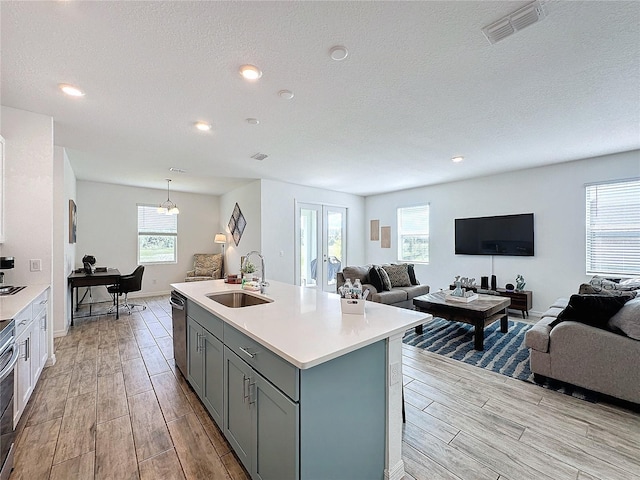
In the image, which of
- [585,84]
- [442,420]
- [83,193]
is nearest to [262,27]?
[585,84]

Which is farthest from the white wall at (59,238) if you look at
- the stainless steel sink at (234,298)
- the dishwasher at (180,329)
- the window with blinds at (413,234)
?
the window with blinds at (413,234)

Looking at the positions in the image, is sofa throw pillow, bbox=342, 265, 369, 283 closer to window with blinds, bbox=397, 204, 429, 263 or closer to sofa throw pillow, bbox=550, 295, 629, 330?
window with blinds, bbox=397, 204, 429, 263

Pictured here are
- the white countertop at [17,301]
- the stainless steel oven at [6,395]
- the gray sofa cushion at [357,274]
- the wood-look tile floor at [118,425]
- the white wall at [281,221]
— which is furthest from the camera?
the white wall at [281,221]

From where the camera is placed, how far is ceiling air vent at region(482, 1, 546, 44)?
1.57 m

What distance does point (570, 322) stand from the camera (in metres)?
2.49

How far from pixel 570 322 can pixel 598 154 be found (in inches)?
127

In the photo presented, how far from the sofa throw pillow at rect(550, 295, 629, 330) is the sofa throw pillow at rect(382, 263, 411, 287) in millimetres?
2732

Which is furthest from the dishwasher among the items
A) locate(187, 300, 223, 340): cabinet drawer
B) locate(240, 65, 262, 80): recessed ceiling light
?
locate(240, 65, 262, 80): recessed ceiling light

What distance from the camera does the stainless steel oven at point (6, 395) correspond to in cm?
145

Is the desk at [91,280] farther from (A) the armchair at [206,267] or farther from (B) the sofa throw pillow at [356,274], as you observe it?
Result: (B) the sofa throw pillow at [356,274]

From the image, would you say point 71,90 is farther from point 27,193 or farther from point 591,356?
point 591,356

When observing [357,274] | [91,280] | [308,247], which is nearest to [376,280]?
[357,274]

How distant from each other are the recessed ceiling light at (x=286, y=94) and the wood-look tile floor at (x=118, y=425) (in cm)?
269

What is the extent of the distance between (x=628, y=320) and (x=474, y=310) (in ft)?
4.25
